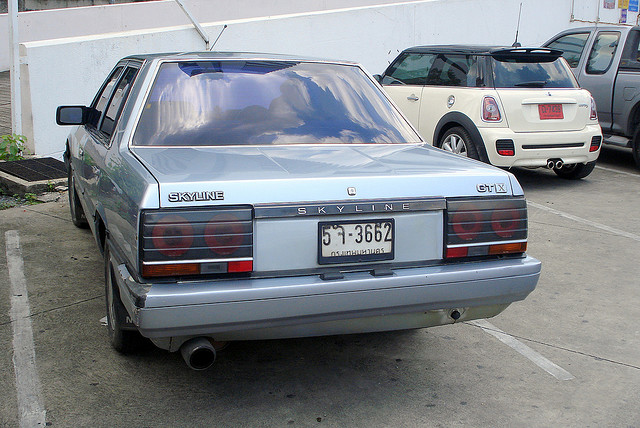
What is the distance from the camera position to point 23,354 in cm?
386

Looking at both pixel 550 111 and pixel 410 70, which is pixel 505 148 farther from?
pixel 410 70

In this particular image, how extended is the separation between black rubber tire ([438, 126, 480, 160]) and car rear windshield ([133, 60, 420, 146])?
367cm

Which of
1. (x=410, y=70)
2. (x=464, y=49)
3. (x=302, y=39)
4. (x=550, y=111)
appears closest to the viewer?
(x=550, y=111)

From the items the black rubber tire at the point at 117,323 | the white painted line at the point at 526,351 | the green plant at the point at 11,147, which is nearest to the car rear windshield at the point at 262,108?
the black rubber tire at the point at 117,323

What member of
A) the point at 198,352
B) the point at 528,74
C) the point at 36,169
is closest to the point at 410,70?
the point at 528,74

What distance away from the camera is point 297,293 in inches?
115

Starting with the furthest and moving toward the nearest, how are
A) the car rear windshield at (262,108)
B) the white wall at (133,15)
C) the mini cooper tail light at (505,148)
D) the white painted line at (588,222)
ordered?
the white wall at (133,15) → the mini cooper tail light at (505,148) → the white painted line at (588,222) → the car rear windshield at (262,108)

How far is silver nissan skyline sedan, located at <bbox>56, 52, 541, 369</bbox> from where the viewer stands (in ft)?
9.39

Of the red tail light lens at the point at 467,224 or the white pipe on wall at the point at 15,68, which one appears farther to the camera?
the white pipe on wall at the point at 15,68

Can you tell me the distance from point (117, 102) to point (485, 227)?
2376 millimetres

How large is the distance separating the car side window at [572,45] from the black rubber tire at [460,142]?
2.92 m

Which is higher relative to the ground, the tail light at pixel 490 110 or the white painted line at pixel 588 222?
the tail light at pixel 490 110

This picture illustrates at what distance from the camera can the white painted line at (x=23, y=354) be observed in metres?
3.25

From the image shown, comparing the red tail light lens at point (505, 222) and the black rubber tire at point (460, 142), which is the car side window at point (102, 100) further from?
the black rubber tire at point (460, 142)
